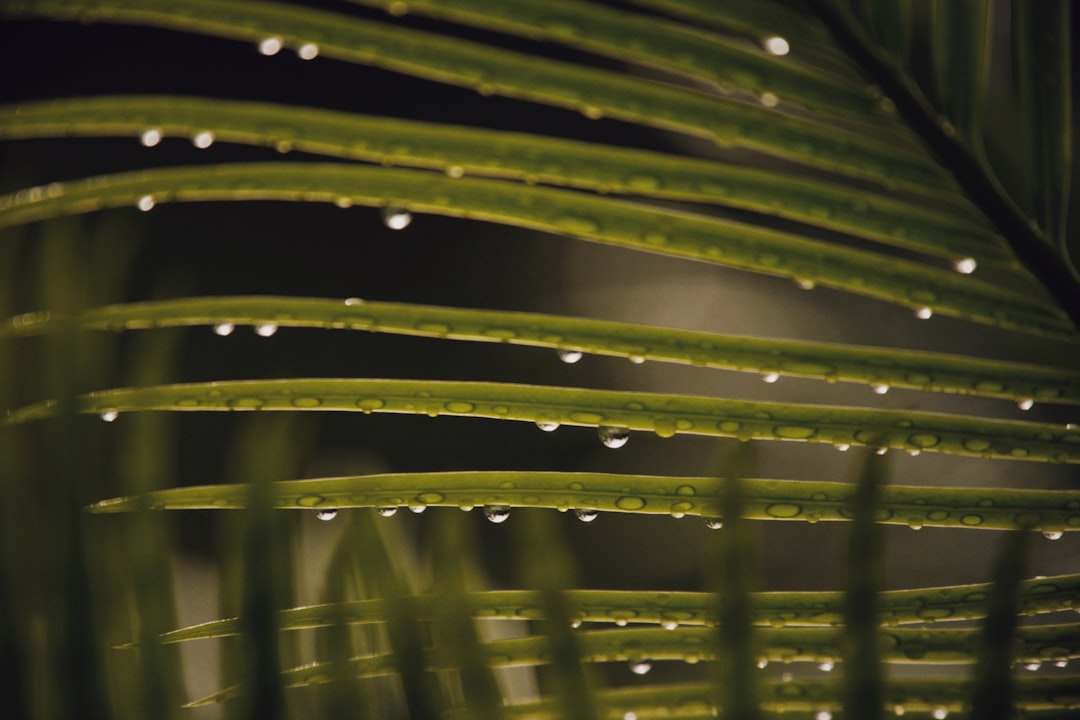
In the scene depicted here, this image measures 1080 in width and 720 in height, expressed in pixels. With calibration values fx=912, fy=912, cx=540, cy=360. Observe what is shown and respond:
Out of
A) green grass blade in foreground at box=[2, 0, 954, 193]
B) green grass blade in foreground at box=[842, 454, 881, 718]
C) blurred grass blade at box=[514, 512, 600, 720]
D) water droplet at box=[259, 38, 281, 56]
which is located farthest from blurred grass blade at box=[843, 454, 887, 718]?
water droplet at box=[259, 38, 281, 56]

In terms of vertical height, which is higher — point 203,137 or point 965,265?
point 203,137

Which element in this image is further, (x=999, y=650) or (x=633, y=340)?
(x=633, y=340)

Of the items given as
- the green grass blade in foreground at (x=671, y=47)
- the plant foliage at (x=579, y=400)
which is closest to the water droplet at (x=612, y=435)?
the plant foliage at (x=579, y=400)

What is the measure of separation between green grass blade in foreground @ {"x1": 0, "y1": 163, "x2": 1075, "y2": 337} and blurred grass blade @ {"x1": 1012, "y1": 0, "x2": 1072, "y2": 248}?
7cm

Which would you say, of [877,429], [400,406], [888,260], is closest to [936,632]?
[877,429]

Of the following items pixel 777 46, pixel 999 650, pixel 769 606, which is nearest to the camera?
pixel 999 650

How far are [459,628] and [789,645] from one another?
0.89 feet

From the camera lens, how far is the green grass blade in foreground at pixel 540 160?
0.61 metres

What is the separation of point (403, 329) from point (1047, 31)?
1.52ft

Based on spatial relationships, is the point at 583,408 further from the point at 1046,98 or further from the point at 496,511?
the point at 1046,98

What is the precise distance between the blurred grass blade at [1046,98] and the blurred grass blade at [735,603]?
14.8 inches

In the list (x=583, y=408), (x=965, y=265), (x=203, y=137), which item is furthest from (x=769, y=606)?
(x=203, y=137)

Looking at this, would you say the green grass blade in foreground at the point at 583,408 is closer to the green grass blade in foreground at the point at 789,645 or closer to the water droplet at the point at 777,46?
the green grass blade in foreground at the point at 789,645

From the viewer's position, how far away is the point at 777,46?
66 centimetres
